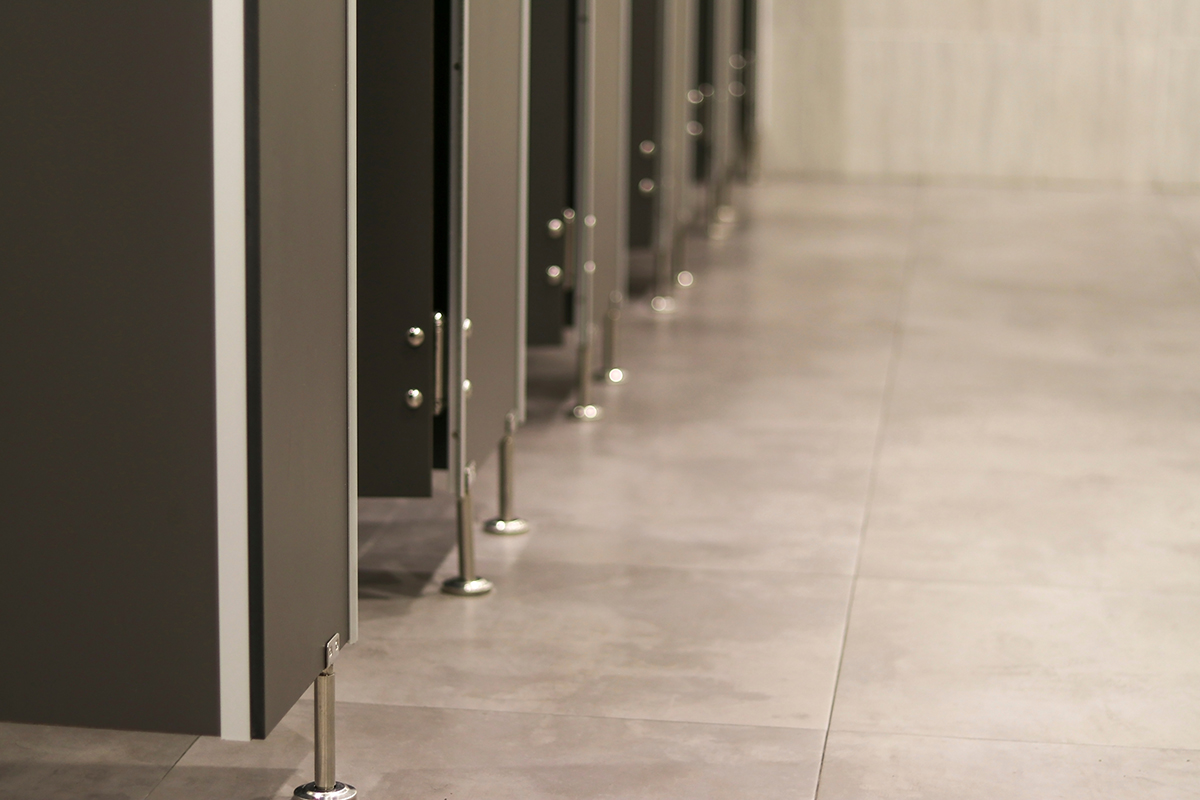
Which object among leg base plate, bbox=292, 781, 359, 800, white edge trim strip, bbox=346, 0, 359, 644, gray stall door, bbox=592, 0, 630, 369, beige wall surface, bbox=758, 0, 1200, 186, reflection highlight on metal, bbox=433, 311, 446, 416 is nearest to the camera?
white edge trim strip, bbox=346, 0, 359, 644

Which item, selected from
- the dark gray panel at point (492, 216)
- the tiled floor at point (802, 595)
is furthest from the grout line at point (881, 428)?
the dark gray panel at point (492, 216)

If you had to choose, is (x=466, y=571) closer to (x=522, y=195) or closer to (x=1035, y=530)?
(x=522, y=195)

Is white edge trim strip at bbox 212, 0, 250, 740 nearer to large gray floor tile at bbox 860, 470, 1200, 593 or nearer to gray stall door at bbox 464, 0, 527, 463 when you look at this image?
gray stall door at bbox 464, 0, 527, 463

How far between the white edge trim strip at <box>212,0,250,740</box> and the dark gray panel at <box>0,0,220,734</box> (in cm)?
1

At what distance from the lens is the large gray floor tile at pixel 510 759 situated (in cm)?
220

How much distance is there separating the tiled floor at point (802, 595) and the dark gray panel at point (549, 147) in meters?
0.39

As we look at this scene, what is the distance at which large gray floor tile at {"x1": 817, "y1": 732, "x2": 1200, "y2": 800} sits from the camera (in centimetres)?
221

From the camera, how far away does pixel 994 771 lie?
2.27 meters

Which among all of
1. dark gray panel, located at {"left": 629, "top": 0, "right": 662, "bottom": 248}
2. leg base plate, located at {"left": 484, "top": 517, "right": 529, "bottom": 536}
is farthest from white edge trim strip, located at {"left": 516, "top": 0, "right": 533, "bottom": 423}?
dark gray panel, located at {"left": 629, "top": 0, "right": 662, "bottom": 248}

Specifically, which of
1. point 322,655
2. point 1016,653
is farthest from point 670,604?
point 322,655

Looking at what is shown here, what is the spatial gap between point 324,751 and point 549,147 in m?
1.90

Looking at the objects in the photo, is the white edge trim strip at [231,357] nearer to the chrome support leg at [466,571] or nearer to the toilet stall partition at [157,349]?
the toilet stall partition at [157,349]

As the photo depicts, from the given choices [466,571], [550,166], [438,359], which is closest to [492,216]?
[438,359]

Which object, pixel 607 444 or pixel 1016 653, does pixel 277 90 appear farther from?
pixel 607 444
